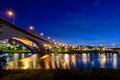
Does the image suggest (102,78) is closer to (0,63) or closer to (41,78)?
(41,78)

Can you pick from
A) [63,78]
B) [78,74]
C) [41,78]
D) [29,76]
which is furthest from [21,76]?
[78,74]

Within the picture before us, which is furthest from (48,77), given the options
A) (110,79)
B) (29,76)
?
(110,79)

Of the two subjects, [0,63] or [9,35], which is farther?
[9,35]

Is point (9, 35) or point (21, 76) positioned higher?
point (9, 35)

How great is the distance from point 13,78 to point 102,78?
4.28m

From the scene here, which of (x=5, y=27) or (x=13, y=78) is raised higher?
(x=5, y=27)

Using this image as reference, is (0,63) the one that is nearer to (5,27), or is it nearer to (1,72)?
(1,72)

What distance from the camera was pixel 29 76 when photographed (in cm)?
1164

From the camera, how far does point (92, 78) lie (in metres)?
11.2

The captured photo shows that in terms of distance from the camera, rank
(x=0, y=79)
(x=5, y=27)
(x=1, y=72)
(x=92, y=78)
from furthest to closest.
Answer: (x=5, y=27) < (x=1, y=72) < (x=0, y=79) < (x=92, y=78)

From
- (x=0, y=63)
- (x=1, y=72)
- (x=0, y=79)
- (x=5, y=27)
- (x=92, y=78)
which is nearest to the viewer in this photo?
(x=92, y=78)

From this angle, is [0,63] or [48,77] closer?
[48,77]

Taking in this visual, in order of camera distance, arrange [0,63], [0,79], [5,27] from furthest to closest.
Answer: [5,27] < [0,63] < [0,79]

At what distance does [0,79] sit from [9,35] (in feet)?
131
